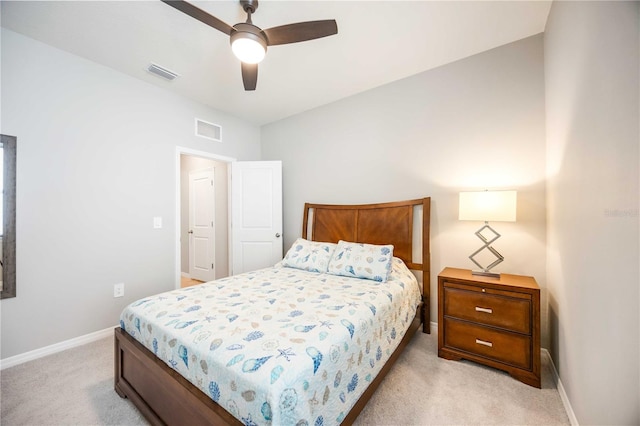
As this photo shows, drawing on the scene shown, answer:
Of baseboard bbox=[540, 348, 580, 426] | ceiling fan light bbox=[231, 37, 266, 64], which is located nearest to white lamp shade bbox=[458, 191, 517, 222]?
baseboard bbox=[540, 348, 580, 426]

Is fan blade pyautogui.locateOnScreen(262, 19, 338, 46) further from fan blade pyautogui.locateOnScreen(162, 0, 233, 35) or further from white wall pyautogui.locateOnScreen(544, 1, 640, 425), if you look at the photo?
white wall pyautogui.locateOnScreen(544, 1, 640, 425)

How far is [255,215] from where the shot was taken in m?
3.82

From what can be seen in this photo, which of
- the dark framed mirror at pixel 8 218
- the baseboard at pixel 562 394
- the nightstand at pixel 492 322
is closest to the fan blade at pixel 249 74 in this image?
the dark framed mirror at pixel 8 218

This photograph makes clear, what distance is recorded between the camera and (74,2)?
1.86m

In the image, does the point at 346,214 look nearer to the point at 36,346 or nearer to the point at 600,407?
the point at 600,407

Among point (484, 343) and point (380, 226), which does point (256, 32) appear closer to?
point (380, 226)

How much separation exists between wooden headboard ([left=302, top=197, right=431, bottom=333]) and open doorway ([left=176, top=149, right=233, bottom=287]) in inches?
67.4

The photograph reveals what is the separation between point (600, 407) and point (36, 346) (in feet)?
13.0

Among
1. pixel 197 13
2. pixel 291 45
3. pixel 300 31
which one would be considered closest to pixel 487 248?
pixel 300 31

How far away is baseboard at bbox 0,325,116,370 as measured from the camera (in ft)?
6.75

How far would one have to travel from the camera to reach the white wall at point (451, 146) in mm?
2234

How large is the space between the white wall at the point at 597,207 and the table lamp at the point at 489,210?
0.97 ft

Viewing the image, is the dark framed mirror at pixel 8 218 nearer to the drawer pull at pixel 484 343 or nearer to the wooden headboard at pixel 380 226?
the wooden headboard at pixel 380 226

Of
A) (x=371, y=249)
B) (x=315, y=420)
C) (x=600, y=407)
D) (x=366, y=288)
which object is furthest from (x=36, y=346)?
(x=600, y=407)
